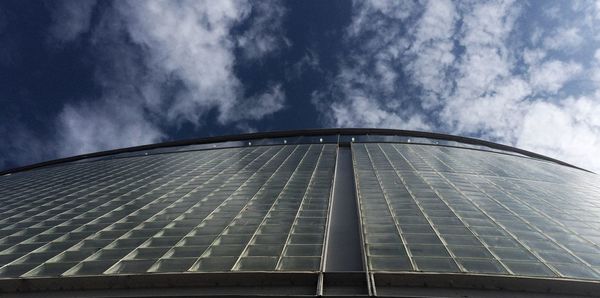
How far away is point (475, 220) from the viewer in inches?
513

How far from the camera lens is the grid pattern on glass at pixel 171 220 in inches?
405

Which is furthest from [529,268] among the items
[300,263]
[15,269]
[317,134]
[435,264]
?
[317,134]

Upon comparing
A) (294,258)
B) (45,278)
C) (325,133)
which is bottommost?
(45,278)

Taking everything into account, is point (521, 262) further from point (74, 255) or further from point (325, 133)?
point (325, 133)

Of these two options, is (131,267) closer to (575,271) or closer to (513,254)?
(513,254)

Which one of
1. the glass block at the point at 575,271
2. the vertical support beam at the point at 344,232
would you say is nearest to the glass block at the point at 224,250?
the vertical support beam at the point at 344,232

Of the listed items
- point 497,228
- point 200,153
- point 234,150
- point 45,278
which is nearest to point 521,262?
point 497,228

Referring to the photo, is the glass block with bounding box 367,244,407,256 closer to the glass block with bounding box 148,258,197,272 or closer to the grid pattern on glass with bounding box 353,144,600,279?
the grid pattern on glass with bounding box 353,144,600,279

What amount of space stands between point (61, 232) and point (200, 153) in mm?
20534

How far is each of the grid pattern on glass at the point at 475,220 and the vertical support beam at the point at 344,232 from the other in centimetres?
39

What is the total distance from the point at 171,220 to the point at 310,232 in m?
5.66

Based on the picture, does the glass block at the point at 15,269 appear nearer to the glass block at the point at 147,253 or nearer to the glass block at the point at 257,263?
the glass block at the point at 147,253

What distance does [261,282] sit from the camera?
8977mm

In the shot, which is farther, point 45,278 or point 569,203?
point 569,203
